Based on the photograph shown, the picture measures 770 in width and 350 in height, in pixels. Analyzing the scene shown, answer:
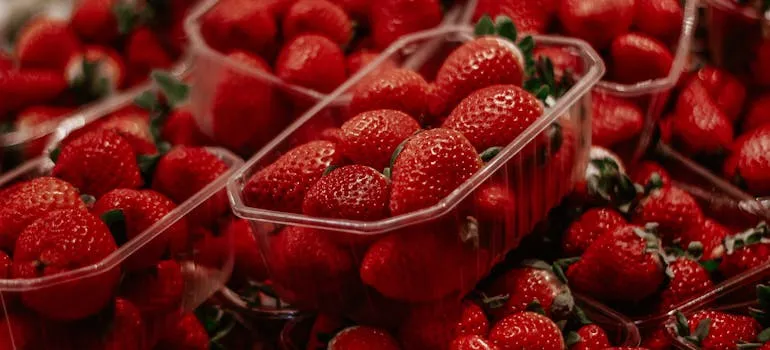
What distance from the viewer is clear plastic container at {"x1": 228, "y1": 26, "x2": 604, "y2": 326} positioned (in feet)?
3.83

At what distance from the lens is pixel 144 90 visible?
1955mm

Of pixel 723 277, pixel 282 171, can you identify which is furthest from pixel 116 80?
pixel 723 277

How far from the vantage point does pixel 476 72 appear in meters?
1.37

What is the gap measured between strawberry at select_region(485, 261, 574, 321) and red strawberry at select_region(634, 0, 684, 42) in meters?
0.56

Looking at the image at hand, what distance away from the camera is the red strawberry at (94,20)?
89.0 inches

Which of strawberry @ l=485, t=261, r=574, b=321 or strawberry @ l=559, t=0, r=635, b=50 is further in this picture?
strawberry @ l=559, t=0, r=635, b=50

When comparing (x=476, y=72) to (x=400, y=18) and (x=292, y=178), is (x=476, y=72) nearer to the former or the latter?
A: (x=292, y=178)

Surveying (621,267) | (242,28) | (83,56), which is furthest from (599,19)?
(83,56)

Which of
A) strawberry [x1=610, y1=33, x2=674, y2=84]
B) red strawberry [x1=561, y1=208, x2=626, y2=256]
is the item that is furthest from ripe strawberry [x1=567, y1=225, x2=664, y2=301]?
strawberry [x1=610, y1=33, x2=674, y2=84]

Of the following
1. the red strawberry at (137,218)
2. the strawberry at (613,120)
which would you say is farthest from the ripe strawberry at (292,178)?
the strawberry at (613,120)

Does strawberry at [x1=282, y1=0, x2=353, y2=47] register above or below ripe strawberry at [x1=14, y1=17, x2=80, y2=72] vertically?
above

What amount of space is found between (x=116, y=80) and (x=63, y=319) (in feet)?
3.63

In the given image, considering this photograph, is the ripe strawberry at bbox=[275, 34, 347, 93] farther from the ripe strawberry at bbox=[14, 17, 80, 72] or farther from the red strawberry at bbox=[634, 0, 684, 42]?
the ripe strawberry at bbox=[14, 17, 80, 72]

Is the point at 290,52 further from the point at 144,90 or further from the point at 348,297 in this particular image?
the point at 348,297
